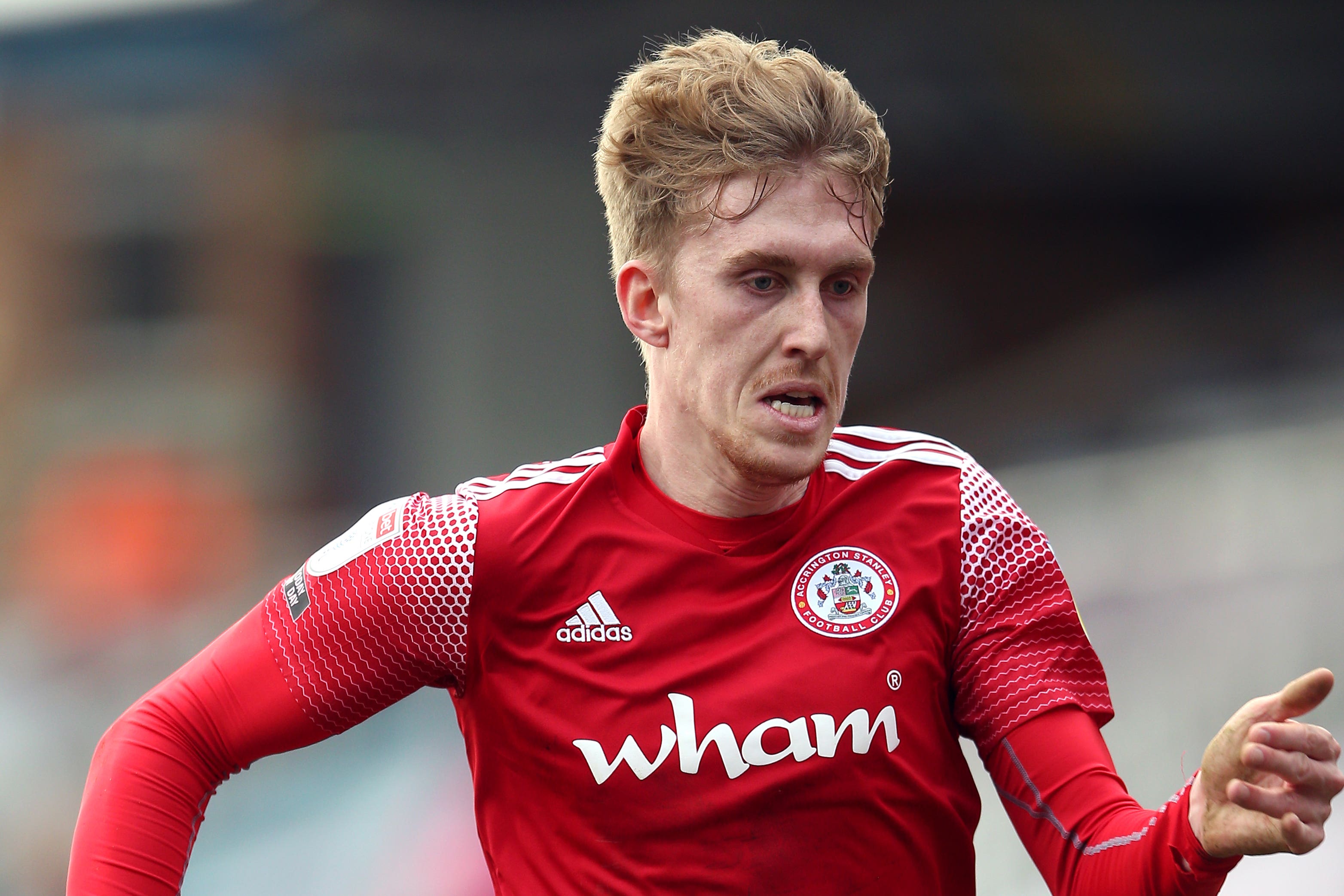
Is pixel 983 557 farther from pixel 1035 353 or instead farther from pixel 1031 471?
pixel 1035 353

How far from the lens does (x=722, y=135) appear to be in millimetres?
2252

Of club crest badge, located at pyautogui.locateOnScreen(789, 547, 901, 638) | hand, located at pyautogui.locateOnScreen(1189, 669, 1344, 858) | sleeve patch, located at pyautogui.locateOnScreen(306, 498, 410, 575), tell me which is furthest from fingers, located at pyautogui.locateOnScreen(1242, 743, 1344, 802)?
sleeve patch, located at pyautogui.locateOnScreen(306, 498, 410, 575)

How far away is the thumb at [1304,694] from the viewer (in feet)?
5.42

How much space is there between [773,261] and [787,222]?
0.22ft

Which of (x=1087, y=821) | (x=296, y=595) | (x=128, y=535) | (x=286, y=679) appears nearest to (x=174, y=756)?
(x=286, y=679)

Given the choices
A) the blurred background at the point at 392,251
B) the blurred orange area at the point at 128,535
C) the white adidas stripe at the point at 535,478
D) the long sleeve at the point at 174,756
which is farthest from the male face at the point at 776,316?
the blurred orange area at the point at 128,535

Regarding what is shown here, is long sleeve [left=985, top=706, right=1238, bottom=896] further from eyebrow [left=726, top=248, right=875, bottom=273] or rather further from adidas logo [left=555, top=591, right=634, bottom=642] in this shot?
eyebrow [left=726, top=248, right=875, bottom=273]

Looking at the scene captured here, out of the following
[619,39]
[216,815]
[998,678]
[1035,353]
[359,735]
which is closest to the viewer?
[998,678]

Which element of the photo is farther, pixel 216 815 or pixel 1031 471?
pixel 1031 471

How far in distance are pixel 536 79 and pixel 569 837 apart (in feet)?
20.0

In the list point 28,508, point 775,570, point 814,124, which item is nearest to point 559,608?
Answer: point 775,570

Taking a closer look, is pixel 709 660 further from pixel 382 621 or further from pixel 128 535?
pixel 128 535

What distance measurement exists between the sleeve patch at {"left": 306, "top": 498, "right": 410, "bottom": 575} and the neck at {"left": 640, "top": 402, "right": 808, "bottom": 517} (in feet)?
1.46

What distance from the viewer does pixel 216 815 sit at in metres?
6.42
